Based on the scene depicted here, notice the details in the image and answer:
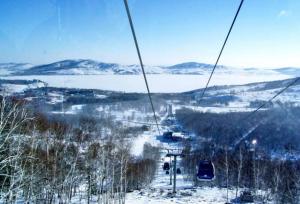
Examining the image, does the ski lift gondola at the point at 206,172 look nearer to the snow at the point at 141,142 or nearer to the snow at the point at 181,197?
the snow at the point at 181,197

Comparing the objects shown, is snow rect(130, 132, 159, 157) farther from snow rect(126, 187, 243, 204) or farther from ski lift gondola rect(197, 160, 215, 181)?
ski lift gondola rect(197, 160, 215, 181)

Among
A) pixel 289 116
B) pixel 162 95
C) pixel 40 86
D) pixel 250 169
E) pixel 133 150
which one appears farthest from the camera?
pixel 162 95

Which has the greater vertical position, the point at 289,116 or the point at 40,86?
→ the point at 40,86

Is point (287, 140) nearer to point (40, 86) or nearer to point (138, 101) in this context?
point (138, 101)

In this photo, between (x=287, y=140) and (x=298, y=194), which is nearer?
(x=298, y=194)

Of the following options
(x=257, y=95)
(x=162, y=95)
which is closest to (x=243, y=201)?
(x=162, y=95)

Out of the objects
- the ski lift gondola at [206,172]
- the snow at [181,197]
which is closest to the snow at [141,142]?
the snow at [181,197]

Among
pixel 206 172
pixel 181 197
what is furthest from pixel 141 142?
pixel 206 172

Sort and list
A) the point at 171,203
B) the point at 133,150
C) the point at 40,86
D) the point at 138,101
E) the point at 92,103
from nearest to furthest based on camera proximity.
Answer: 1. the point at 171,203
2. the point at 133,150
3. the point at 92,103
4. the point at 40,86
5. the point at 138,101
